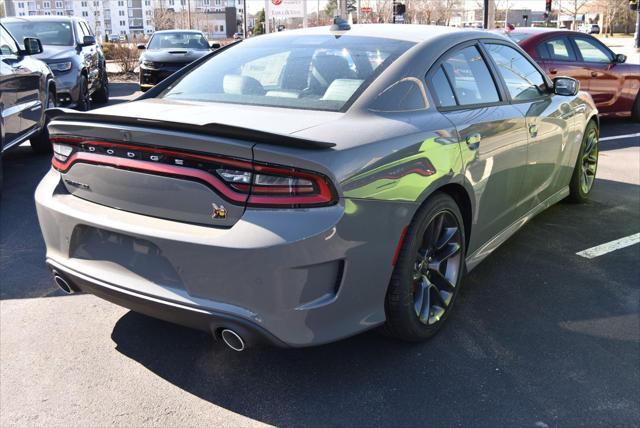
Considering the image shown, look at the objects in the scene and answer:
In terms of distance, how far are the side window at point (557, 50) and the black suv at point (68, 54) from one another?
7281mm

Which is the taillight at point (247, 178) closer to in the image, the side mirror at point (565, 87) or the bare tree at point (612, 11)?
the side mirror at point (565, 87)

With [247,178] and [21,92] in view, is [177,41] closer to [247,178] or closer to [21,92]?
[21,92]

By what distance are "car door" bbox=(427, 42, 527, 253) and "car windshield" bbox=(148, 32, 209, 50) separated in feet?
43.2

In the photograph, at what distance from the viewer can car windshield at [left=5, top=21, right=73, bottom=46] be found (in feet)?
36.4

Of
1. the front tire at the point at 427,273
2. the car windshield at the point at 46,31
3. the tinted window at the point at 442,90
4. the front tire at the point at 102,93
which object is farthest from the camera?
the front tire at the point at 102,93

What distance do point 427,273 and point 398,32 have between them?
4.76 feet

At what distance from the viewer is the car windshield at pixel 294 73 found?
3225 millimetres

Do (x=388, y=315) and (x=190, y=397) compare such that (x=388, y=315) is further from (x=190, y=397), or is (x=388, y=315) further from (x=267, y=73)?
(x=267, y=73)

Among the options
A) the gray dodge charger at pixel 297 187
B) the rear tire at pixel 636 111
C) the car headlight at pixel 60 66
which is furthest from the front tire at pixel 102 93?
the rear tire at pixel 636 111

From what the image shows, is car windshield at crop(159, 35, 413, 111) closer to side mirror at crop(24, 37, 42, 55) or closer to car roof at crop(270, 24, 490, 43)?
car roof at crop(270, 24, 490, 43)

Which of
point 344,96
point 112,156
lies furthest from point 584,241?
point 112,156

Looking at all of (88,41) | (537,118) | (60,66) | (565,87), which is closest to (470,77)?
(537,118)

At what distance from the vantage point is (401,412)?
268cm

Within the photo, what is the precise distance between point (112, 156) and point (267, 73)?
115cm
